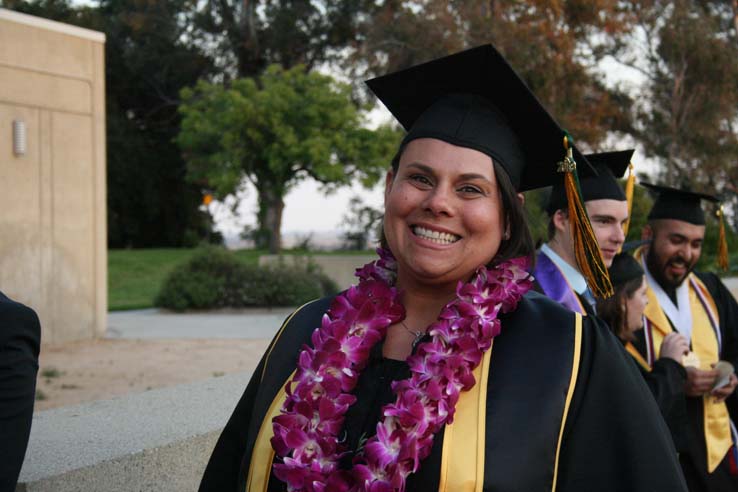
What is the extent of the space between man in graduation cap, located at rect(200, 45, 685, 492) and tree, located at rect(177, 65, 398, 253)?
24636 mm

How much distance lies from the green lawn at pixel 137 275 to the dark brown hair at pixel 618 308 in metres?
13.6

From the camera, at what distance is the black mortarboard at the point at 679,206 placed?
4645mm

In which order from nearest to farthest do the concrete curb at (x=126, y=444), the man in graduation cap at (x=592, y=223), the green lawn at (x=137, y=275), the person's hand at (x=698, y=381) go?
the concrete curb at (x=126, y=444)
the man in graduation cap at (x=592, y=223)
the person's hand at (x=698, y=381)
the green lawn at (x=137, y=275)

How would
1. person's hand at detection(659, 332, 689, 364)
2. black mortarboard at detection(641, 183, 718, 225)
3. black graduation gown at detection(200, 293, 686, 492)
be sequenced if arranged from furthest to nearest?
1. black mortarboard at detection(641, 183, 718, 225)
2. person's hand at detection(659, 332, 689, 364)
3. black graduation gown at detection(200, 293, 686, 492)

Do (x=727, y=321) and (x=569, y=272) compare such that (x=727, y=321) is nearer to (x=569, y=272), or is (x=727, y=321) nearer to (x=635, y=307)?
(x=635, y=307)

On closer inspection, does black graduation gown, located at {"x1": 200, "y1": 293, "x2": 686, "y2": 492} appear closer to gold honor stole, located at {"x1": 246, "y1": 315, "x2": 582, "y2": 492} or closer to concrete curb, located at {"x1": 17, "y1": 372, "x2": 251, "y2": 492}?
gold honor stole, located at {"x1": 246, "y1": 315, "x2": 582, "y2": 492}

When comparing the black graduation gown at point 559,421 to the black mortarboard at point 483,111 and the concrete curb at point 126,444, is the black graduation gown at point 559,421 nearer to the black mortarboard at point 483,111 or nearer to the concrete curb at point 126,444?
the black mortarboard at point 483,111

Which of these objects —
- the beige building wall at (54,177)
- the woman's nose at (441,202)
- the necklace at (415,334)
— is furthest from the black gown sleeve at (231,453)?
the beige building wall at (54,177)

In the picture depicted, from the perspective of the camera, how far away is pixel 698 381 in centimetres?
393

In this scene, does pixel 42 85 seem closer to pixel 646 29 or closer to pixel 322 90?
pixel 322 90

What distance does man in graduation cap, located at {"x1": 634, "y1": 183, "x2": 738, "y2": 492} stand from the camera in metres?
4.08

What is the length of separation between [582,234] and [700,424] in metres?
2.25

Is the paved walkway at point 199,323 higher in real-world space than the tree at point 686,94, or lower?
lower

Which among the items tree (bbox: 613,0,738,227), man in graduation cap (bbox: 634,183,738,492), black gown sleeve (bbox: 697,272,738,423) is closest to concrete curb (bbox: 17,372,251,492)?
man in graduation cap (bbox: 634,183,738,492)
